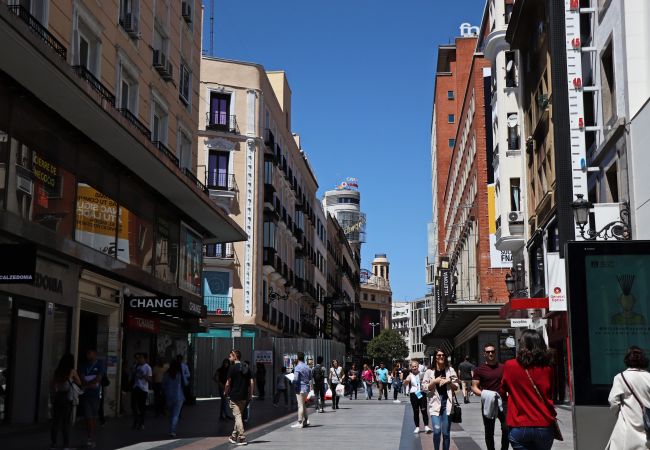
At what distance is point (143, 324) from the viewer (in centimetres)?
2541

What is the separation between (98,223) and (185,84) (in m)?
10.7

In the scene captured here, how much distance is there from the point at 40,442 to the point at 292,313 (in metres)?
46.7

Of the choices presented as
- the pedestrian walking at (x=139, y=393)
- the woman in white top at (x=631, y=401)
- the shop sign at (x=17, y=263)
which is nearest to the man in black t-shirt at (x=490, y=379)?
the woman in white top at (x=631, y=401)

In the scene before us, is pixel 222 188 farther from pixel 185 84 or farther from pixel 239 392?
pixel 239 392

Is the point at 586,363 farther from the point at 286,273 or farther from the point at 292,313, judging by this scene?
the point at 292,313

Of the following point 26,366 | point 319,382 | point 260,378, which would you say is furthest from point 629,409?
point 260,378

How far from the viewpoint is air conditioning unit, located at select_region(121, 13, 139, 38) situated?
960 inches

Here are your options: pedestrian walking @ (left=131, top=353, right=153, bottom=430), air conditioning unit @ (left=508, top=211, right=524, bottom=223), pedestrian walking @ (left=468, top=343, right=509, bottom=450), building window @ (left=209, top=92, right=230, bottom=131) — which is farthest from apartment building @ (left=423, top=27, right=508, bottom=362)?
pedestrian walking @ (left=468, top=343, right=509, bottom=450)

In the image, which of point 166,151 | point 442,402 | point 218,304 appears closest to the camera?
point 442,402

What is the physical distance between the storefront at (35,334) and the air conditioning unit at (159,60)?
8713mm

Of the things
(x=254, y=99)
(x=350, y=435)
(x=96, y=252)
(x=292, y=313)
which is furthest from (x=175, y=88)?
(x=292, y=313)

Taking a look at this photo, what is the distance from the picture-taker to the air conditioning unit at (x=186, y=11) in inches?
1215

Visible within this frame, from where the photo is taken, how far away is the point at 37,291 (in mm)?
18422

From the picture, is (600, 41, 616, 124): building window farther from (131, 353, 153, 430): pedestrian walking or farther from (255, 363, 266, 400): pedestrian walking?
(255, 363, 266, 400): pedestrian walking
